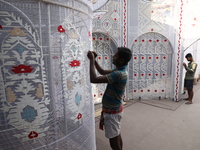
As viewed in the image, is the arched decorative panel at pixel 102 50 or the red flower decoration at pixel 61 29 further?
the arched decorative panel at pixel 102 50

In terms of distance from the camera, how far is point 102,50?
4773 millimetres

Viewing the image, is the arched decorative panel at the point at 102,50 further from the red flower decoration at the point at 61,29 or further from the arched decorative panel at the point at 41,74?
the red flower decoration at the point at 61,29

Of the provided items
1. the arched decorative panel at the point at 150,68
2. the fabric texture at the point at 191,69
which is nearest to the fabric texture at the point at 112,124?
the arched decorative panel at the point at 150,68

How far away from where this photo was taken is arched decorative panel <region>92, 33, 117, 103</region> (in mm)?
4634

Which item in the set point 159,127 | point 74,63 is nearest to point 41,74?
point 74,63

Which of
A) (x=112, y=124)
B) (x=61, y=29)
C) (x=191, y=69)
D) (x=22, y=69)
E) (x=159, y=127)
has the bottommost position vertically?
(x=159, y=127)

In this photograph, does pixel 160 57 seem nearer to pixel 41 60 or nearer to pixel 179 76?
pixel 179 76

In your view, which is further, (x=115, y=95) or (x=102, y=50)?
(x=102, y=50)

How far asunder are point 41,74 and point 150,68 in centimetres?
435

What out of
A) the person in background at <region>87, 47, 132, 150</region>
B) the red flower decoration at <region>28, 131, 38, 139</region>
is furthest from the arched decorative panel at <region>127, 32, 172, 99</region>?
the red flower decoration at <region>28, 131, 38, 139</region>

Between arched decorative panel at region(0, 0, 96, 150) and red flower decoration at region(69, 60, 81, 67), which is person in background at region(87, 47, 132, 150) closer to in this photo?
red flower decoration at region(69, 60, 81, 67)

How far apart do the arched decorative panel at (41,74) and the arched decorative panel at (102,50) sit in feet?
9.87

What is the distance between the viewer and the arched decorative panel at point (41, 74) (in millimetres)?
1174

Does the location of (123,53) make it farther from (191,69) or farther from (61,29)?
(191,69)
